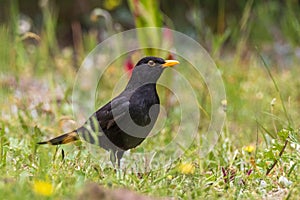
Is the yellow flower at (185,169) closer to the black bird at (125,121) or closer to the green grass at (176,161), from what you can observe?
the green grass at (176,161)

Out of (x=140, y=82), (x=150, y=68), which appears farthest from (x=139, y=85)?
(x=150, y=68)

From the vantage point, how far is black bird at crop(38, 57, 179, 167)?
3852 mm

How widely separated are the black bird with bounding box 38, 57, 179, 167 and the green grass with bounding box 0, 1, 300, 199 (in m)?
0.10

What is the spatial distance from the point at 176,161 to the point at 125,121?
42 centimetres

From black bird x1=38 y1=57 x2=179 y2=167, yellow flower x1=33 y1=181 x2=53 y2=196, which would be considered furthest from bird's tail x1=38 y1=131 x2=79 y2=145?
yellow flower x1=33 y1=181 x2=53 y2=196

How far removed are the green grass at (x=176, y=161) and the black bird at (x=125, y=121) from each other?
97 millimetres

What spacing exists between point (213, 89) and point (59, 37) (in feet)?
17.3

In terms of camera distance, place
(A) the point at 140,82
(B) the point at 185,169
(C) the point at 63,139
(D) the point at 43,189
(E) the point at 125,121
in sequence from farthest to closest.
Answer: (A) the point at 140,82, (C) the point at 63,139, (E) the point at 125,121, (B) the point at 185,169, (D) the point at 43,189

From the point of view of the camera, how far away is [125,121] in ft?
12.8

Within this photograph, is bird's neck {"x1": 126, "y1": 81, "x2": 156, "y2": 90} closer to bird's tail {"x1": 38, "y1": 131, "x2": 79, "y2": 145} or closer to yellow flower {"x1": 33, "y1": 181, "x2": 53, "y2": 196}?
bird's tail {"x1": 38, "y1": 131, "x2": 79, "y2": 145}

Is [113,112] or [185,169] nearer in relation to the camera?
[185,169]

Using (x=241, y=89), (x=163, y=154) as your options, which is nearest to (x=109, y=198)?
(x=163, y=154)

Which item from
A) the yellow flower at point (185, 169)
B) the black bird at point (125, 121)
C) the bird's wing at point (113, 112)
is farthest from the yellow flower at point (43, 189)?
the bird's wing at point (113, 112)

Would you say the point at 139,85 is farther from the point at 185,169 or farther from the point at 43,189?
the point at 43,189
